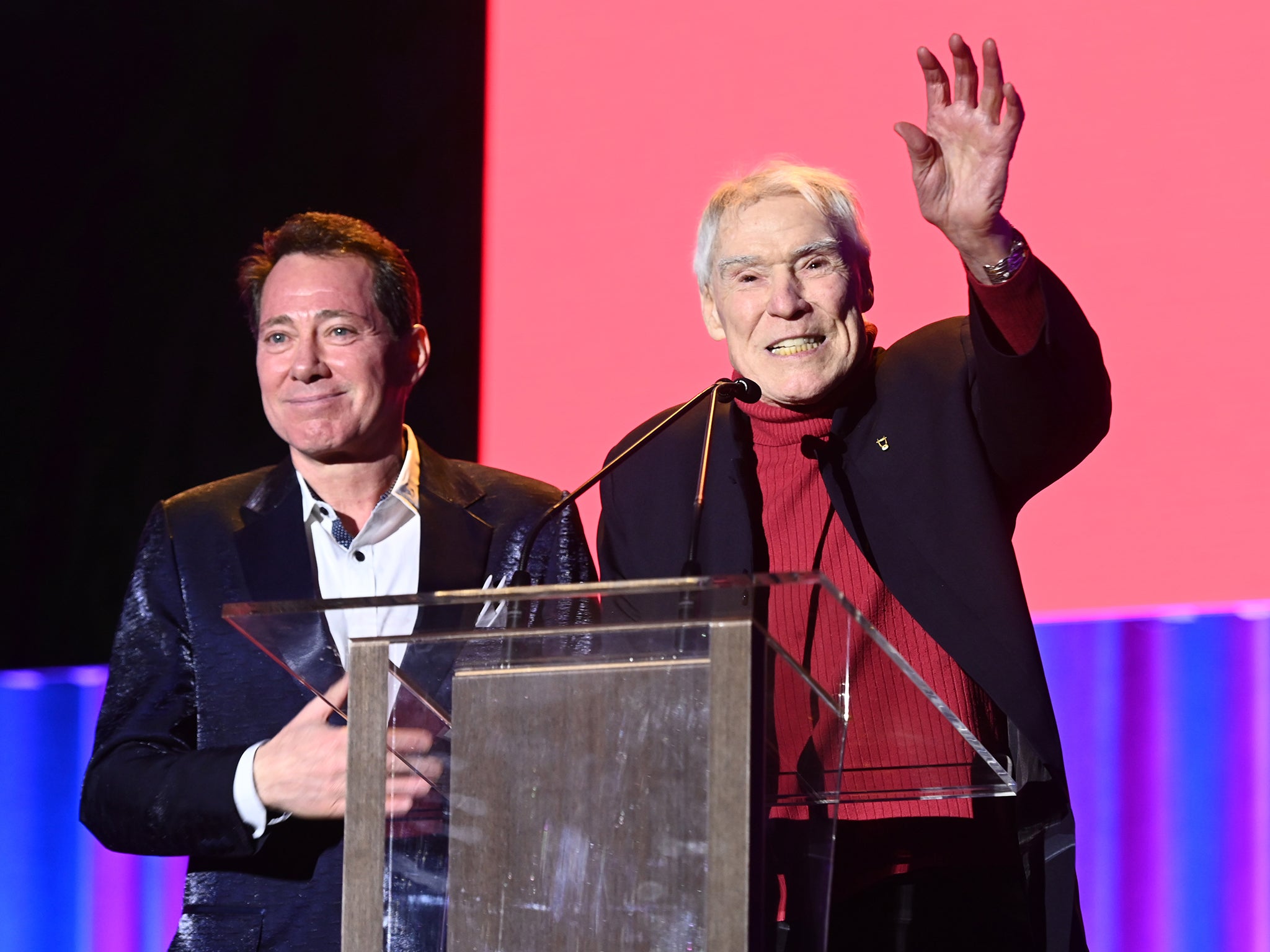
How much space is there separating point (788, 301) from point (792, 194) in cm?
17

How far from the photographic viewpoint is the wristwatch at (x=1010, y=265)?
1613 millimetres

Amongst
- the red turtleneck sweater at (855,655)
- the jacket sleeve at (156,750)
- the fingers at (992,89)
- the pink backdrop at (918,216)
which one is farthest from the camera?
the pink backdrop at (918,216)

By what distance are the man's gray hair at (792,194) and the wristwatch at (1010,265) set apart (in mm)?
341

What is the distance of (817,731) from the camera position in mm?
1235

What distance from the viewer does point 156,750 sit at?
75.0 inches

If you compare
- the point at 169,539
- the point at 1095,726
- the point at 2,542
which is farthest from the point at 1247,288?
the point at 2,542

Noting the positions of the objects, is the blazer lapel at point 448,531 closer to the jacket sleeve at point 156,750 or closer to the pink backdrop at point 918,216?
the jacket sleeve at point 156,750

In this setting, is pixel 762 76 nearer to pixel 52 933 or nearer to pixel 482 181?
pixel 482 181

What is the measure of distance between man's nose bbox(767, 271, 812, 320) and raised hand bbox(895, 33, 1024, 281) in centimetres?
30

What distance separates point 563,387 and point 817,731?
1.73 meters

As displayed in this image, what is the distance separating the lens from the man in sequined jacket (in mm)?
1819

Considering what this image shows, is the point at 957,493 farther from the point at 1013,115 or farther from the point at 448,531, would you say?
the point at 448,531

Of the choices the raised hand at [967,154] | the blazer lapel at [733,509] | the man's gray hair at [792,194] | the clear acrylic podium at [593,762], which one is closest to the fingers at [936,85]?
the raised hand at [967,154]

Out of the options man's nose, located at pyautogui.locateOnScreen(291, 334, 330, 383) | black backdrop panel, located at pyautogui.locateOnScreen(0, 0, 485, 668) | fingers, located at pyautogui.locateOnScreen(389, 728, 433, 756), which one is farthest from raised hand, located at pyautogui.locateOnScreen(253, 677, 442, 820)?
black backdrop panel, located at pyautogui.locateOnScreen(0, 0, 485, 668)
